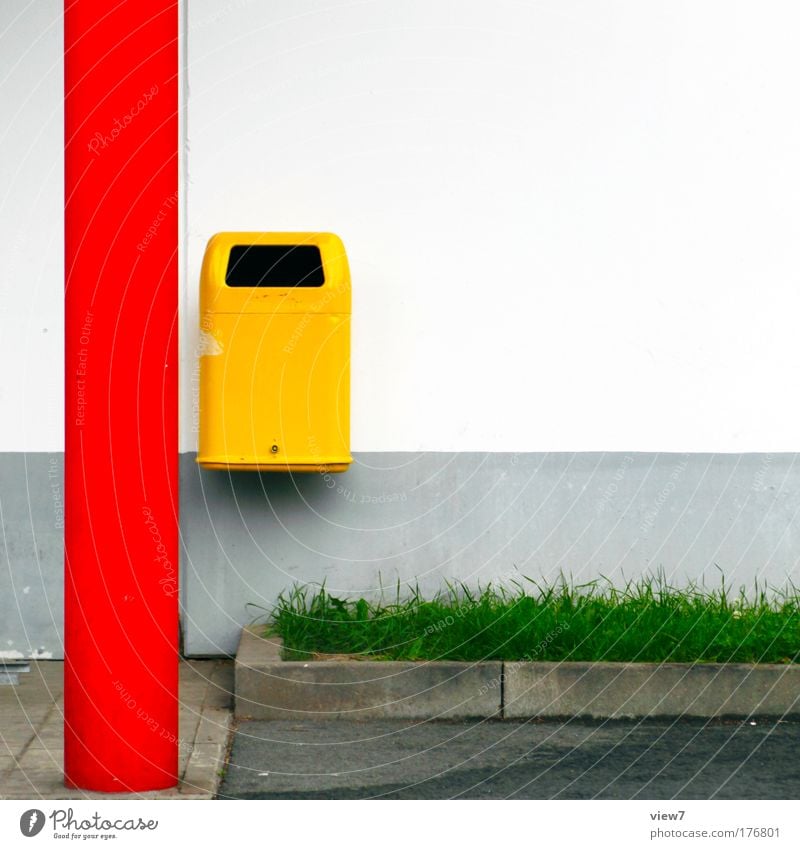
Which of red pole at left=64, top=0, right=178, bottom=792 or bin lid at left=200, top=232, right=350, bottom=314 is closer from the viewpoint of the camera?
red pole at left=64, top=0, right=178, bottom=792

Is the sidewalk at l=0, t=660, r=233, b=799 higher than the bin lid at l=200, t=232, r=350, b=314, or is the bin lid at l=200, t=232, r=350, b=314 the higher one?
the bin lid at l=200, t=232, r=350, b=314

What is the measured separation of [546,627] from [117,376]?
228cm

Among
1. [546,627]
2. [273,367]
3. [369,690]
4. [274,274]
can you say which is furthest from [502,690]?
[274,274]

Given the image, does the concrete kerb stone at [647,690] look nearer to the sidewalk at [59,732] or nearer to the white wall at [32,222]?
the sidewalk at [59,732]

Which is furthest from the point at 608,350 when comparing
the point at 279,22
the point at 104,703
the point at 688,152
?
the point at 104,703

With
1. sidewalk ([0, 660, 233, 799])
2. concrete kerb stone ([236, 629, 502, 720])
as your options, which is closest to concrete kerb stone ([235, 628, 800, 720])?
concrete kerb stone ([236, 629, 502, 720])

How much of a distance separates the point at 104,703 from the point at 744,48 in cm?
427

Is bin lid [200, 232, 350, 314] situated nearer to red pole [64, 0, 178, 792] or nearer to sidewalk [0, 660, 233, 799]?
red pole [64, 0, 178, 792]

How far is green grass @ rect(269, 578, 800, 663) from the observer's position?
5.37 metres

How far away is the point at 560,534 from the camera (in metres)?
6.26

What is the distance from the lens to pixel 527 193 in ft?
20.2

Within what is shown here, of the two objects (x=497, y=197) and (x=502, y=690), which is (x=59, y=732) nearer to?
(x=502, y=690)

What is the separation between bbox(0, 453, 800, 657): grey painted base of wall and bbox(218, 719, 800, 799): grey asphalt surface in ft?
3.70

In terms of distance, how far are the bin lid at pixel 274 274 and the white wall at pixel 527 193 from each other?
0.35 meters
